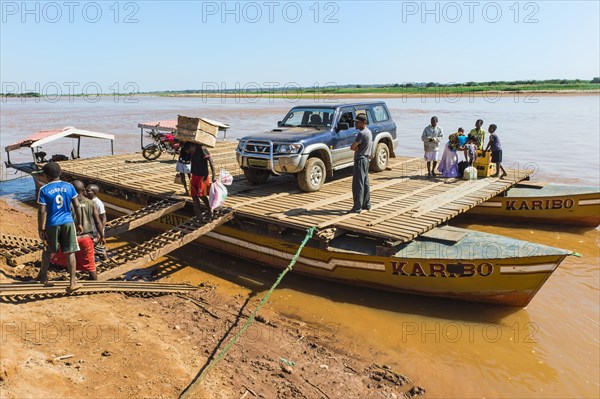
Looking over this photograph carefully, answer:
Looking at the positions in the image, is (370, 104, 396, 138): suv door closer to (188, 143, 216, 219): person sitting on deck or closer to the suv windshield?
the suv windshield

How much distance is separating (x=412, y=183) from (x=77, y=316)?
331 inches

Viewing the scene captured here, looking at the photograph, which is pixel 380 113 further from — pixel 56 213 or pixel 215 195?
pixel 56 213

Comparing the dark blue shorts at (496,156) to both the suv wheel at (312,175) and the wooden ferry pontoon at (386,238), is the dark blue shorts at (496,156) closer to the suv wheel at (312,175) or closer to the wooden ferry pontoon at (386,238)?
the wooden ferry pontoon at (386,238)

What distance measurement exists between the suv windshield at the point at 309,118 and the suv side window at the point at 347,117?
344 mm

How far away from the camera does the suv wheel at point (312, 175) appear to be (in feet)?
33.5

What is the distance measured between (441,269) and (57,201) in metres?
5.88

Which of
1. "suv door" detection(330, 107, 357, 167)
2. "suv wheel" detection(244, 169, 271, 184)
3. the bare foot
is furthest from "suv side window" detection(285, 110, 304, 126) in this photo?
the bare foot

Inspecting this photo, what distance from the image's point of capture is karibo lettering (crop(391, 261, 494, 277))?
7.36m

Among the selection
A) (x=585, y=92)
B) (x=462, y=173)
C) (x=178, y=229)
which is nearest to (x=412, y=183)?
(x=462, y=173)

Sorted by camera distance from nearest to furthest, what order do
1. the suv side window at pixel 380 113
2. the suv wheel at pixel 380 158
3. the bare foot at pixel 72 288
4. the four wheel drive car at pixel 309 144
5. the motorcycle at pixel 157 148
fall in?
the bare foot at pixel 72 288 → the four wheel drive car at pixel 309 144 → the suv side window at pixel 380 113 → the suv wheel at pixel 380 158 → the motorcycle at pixel 157 148

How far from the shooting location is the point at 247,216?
906 cm

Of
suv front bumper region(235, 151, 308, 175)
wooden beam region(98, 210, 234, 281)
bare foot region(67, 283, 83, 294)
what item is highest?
suv front bumper region(235, 151, 308, 175)

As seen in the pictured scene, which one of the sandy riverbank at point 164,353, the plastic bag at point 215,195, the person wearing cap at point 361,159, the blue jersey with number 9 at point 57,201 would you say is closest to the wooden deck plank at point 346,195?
the person wearing cap at point 361,159

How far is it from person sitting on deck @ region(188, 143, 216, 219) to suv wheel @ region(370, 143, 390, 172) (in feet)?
17.7
